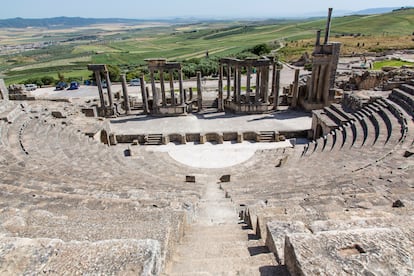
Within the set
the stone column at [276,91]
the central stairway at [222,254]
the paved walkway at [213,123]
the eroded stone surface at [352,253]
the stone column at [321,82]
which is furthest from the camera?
the stone column at [276,91]

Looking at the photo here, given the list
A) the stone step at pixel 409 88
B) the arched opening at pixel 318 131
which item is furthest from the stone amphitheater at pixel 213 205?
the arched opening at pixel 318 131

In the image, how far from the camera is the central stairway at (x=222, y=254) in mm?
4148

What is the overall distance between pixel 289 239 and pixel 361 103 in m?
19.3

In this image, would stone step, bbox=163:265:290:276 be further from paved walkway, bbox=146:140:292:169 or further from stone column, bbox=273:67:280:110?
stone column, bbox=273:67:280:110

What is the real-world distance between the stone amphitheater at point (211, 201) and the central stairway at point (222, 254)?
3 cm

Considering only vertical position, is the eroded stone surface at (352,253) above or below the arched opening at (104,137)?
above

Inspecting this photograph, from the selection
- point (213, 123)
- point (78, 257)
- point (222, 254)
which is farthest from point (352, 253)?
point (213, 123)

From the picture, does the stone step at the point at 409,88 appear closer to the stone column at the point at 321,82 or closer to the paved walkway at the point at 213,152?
the stone column at the point at 321,82

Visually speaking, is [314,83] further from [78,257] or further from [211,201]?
[78,257]

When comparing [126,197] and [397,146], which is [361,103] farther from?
[126,197]

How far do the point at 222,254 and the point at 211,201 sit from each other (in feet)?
17.2

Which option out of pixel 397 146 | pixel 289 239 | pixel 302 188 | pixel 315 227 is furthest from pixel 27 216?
pixel 397 146

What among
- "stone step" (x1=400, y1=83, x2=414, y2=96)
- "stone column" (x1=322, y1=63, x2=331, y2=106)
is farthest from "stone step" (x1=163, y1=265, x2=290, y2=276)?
"stone column" (x1=322, y1=63, x2=331, y2=106)

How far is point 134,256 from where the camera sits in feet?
11.4
